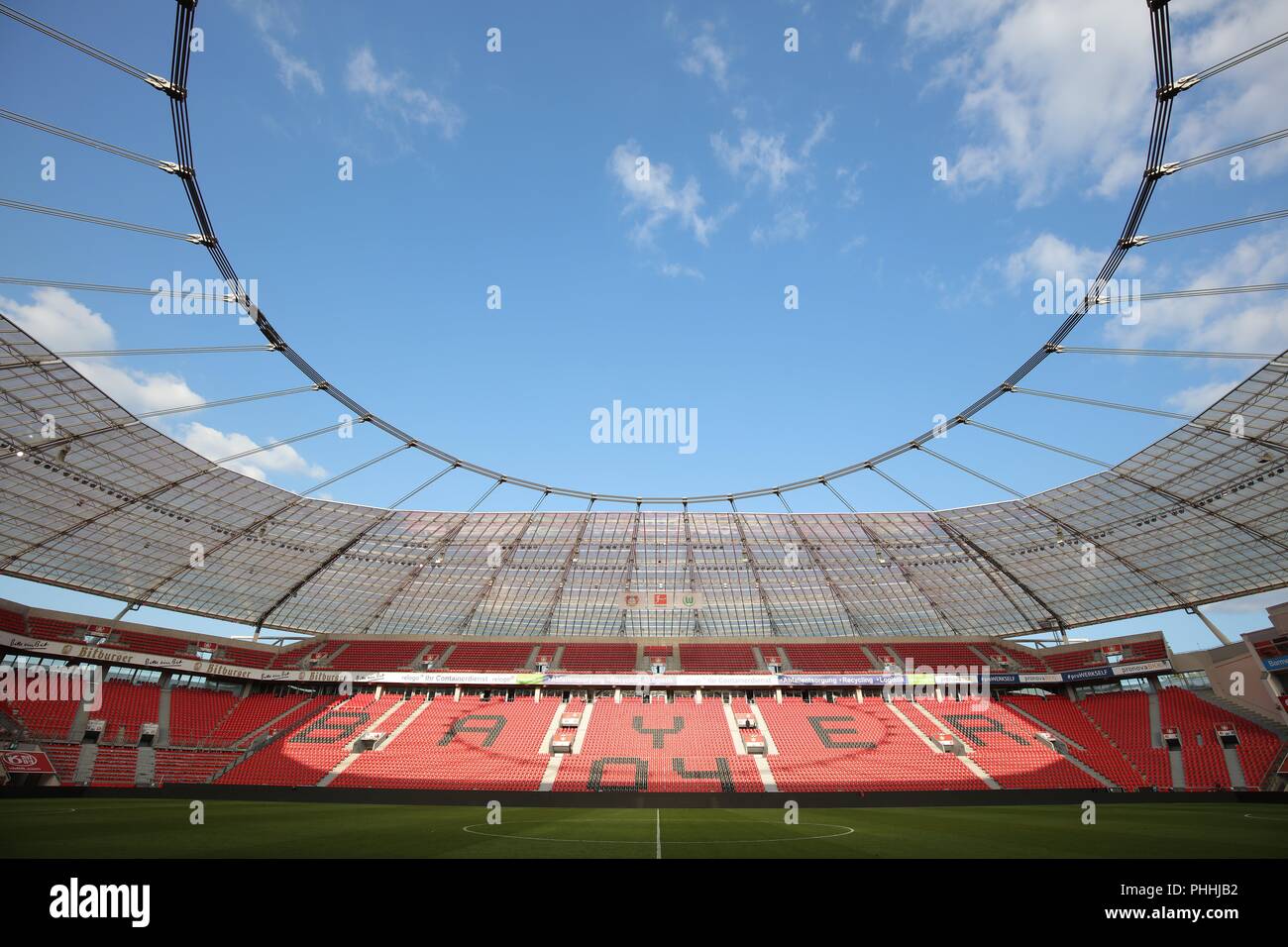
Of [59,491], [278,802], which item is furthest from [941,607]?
[59,491]

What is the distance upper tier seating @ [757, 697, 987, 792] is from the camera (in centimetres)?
4034

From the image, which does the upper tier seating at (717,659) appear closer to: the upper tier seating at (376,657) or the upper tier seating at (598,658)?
the upper tier seating at (598,658)

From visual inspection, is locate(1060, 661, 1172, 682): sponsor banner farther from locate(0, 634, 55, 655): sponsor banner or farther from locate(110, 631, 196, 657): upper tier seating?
locate(0, 634, 55, 655): sponsor banner

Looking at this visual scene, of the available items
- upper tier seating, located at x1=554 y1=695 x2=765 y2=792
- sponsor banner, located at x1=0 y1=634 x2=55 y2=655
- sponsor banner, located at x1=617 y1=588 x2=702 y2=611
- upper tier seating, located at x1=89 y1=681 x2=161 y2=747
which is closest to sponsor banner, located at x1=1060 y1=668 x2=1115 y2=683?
upper tier seating, located at x1=554 y1=695 x2=765 y2=792

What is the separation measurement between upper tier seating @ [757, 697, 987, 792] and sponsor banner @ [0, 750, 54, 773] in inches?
1697

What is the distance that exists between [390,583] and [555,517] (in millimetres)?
17960

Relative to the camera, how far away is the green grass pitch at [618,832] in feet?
55.0

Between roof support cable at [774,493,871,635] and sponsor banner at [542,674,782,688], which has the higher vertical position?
roof support cable at [774,493,871,635]

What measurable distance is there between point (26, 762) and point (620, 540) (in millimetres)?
38864
